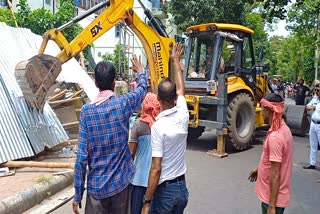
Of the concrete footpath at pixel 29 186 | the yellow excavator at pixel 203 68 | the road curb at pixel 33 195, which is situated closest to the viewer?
the road curb at pixel 33 195

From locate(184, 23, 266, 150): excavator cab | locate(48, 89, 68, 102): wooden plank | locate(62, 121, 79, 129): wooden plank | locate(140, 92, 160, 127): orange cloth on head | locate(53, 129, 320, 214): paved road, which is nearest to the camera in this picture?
locate(140, 92, 160, 127): orange cloth on head

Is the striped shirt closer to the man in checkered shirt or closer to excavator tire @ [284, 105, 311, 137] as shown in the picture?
the man in checkered shirt

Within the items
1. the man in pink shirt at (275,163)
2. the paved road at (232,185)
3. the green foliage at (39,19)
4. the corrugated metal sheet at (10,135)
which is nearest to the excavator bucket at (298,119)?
the paved road at (232,185)

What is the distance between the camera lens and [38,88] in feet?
22.7

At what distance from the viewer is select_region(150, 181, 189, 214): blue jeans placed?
297 centimetres

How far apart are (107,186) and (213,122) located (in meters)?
5.87

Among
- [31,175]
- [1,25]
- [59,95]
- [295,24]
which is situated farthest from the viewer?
[295,24]

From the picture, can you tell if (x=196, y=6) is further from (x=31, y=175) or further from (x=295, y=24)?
(x=31, y=175)

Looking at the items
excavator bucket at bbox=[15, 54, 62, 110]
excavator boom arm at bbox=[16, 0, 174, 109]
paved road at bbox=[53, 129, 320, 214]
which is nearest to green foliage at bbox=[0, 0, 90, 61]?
excavator boom arm at bbox=[16, 0, 174, 109]

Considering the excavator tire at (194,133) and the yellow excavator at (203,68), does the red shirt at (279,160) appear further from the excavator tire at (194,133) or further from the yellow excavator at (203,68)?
the excavator tire at (194,133)

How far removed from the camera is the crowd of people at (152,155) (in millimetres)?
2877

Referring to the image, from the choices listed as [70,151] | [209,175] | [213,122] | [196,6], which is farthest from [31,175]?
[196,6]

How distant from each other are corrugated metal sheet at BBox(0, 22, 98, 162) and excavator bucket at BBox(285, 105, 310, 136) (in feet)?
21.9

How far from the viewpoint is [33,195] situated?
5270mm
